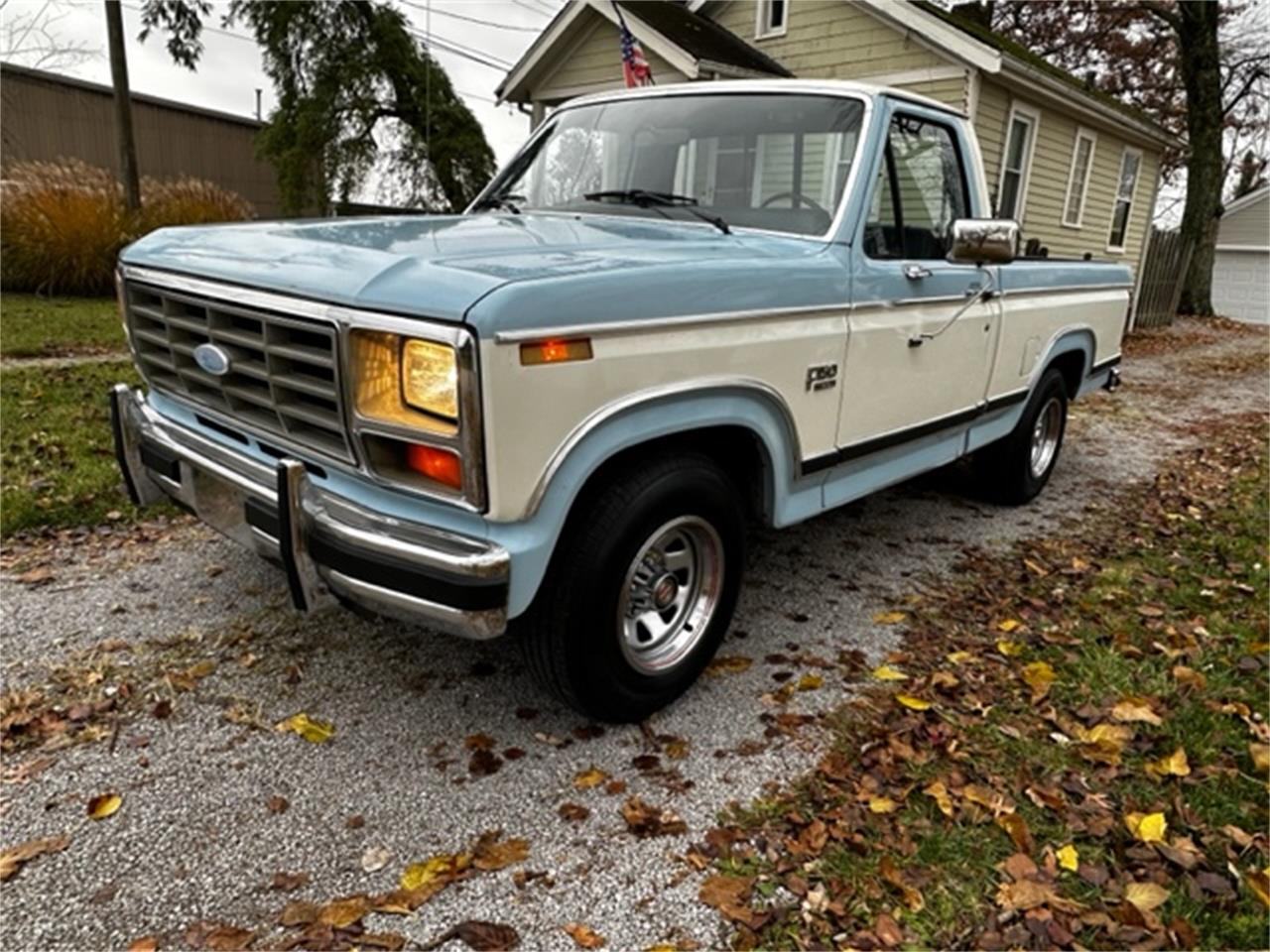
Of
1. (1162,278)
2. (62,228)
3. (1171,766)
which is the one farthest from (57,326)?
(1162,278)

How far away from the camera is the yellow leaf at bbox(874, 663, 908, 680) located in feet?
10.9

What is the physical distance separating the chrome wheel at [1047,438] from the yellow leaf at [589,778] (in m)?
3.92

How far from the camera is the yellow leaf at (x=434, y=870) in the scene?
222cm

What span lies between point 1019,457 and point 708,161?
114 inches

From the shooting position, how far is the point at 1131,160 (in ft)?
56.9

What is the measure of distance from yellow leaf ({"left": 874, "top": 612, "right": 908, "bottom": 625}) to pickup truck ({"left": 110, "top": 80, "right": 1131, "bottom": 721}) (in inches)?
24.5

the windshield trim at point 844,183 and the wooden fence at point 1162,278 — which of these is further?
the wooden fence at point 1162,278

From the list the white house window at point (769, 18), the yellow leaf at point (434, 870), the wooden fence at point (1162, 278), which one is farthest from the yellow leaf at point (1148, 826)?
the wooden fence at point (1162, 278)

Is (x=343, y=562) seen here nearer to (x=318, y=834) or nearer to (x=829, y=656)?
(x=318, y=834)

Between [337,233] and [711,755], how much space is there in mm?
2088

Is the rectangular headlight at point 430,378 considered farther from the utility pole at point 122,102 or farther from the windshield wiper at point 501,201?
the utility pole at point 122,102

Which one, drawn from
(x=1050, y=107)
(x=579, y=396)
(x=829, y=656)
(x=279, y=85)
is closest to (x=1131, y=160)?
(x=1050, y=107)

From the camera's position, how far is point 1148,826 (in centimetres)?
250

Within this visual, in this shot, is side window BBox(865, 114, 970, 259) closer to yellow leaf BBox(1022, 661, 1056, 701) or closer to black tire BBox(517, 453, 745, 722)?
black tire BBox(517, 453, 745, 722)
